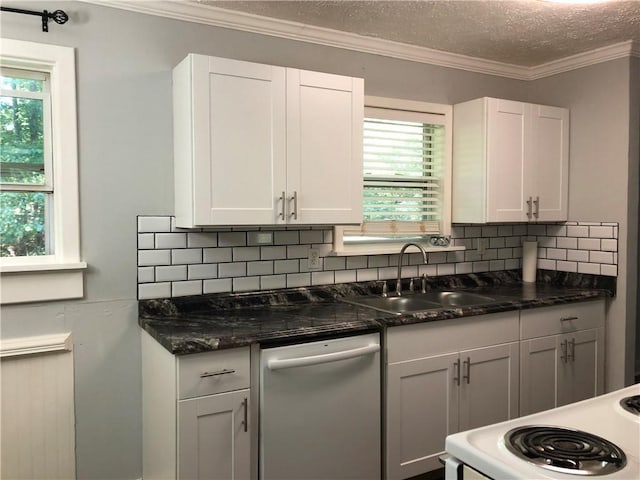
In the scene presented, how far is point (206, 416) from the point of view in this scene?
7.00 feet

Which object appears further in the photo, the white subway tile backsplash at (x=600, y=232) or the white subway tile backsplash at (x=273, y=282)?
the white subway tile backsplash at (x=600, y=232)

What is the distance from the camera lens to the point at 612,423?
131 cm

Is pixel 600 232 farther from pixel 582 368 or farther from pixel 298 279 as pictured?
pixel 298 279

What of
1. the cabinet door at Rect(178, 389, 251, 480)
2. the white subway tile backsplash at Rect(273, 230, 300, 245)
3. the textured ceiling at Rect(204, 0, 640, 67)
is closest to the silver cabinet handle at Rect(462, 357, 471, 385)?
the white subway tile backsplash at Rect(273, 230, 300, 245)

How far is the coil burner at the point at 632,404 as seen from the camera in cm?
136

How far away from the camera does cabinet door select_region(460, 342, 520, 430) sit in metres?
2.83

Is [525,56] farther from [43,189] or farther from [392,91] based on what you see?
[43,189]

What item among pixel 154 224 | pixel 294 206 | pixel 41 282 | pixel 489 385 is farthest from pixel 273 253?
pixel 489 385

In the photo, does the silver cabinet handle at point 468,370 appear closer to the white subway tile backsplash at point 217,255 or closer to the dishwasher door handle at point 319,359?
the dishwasher door handle at point 319,359

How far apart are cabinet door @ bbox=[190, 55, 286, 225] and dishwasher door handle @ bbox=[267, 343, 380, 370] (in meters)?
0.67

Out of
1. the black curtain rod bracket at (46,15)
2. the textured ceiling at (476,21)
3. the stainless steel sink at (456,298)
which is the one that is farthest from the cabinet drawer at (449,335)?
the black curtain rod bracket at (46,15)

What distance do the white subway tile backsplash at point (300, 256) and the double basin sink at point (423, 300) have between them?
156 millimetres

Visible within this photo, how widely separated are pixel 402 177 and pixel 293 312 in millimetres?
1201

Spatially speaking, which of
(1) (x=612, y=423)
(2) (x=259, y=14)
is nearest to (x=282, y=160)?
(2) (x=259, y=14)
